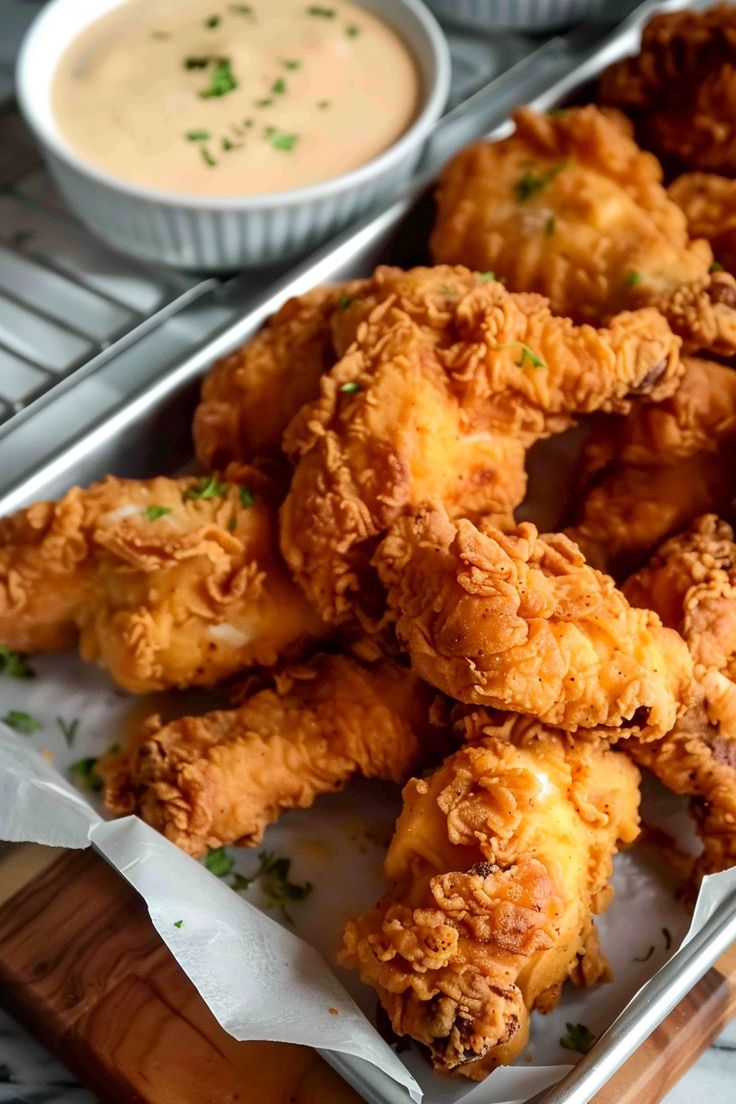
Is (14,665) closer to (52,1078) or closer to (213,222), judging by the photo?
(52,1078)

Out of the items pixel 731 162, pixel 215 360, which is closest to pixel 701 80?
pixel 731 162

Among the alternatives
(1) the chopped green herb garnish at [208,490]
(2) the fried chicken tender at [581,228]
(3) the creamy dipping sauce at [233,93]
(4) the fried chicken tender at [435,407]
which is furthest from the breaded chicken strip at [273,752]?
(3) the creamy dipping sauce at [233,93]

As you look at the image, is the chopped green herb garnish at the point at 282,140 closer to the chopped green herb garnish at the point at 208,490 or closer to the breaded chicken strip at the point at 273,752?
the chopped green herb garnish at the point at 208,490

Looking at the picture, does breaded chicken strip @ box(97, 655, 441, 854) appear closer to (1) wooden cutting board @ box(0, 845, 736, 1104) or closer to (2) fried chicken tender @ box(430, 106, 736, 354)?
(1) wooden cutting board @ box(0, 845, 736, 1104)

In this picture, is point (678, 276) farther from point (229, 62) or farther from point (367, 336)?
point (229, 62)

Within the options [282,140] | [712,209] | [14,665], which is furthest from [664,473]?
[14,665]

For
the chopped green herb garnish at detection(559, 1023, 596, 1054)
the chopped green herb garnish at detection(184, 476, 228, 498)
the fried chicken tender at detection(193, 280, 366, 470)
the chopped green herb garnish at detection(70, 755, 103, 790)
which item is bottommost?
the chopped green herb garnish at detection(559, 1023, 596, 1054)

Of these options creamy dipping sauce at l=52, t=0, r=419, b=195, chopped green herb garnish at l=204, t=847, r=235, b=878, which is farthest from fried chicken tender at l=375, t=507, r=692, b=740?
creamy dipping sauce at l=52, t=0, r=419, b=195
